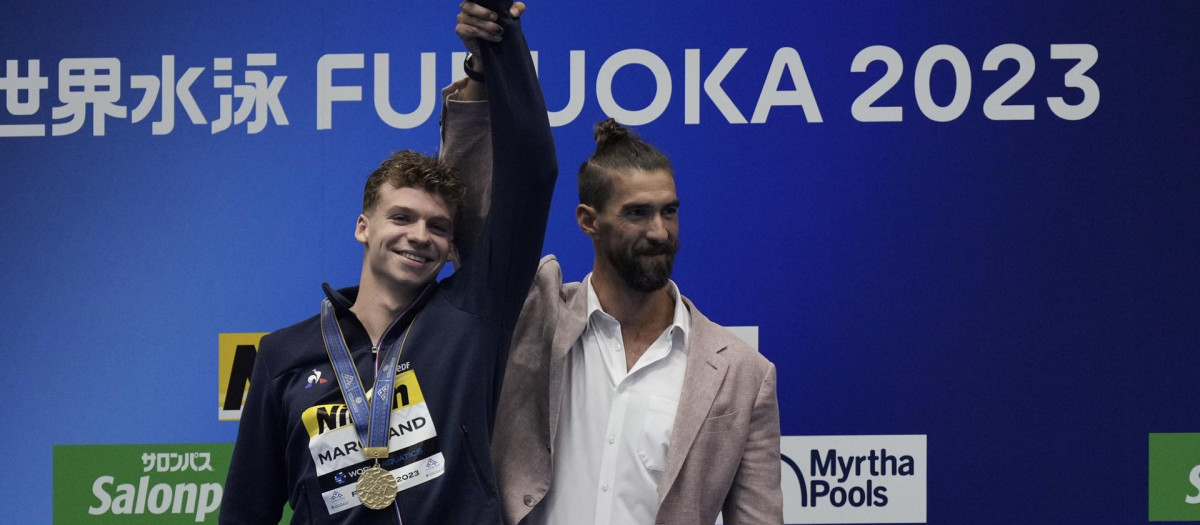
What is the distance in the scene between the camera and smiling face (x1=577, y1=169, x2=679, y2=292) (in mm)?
2061

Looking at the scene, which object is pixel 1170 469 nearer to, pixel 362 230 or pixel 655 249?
pixel 655 249

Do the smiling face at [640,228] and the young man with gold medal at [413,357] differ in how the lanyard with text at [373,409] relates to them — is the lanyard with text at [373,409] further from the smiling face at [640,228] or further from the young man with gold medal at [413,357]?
the smiling face at [640,228]

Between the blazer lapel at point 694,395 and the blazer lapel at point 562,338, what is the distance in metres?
0.22

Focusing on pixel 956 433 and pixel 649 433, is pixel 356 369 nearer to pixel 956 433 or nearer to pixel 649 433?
pixel 649 433

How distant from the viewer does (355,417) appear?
1785 mm

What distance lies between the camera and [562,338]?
2.09 metres

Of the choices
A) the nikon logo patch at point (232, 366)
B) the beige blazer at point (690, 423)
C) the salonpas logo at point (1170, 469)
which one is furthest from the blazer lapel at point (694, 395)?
the salonpas logo at point (1170, 469)

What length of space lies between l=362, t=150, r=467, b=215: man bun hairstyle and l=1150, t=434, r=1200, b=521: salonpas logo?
82.7 inches

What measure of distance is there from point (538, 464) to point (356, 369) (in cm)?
40

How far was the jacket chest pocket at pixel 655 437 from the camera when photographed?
6.67 feet

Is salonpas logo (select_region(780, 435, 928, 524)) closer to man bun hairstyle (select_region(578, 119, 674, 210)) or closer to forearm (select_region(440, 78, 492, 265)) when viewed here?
man bun hairstyle (select_region(578, 119, 674, 210))

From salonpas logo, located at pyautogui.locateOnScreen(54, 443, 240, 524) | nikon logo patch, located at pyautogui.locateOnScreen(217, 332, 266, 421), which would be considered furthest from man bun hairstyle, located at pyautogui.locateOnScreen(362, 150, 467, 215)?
salonpas logo, located at pyautogui.locateOnScreen(54, 443, 240, 524)

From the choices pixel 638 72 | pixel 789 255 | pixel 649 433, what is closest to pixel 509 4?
pixel 649 433

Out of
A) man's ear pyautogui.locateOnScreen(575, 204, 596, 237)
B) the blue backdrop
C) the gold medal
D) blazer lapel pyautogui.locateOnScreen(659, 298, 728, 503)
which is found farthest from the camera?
the blue backdrop
